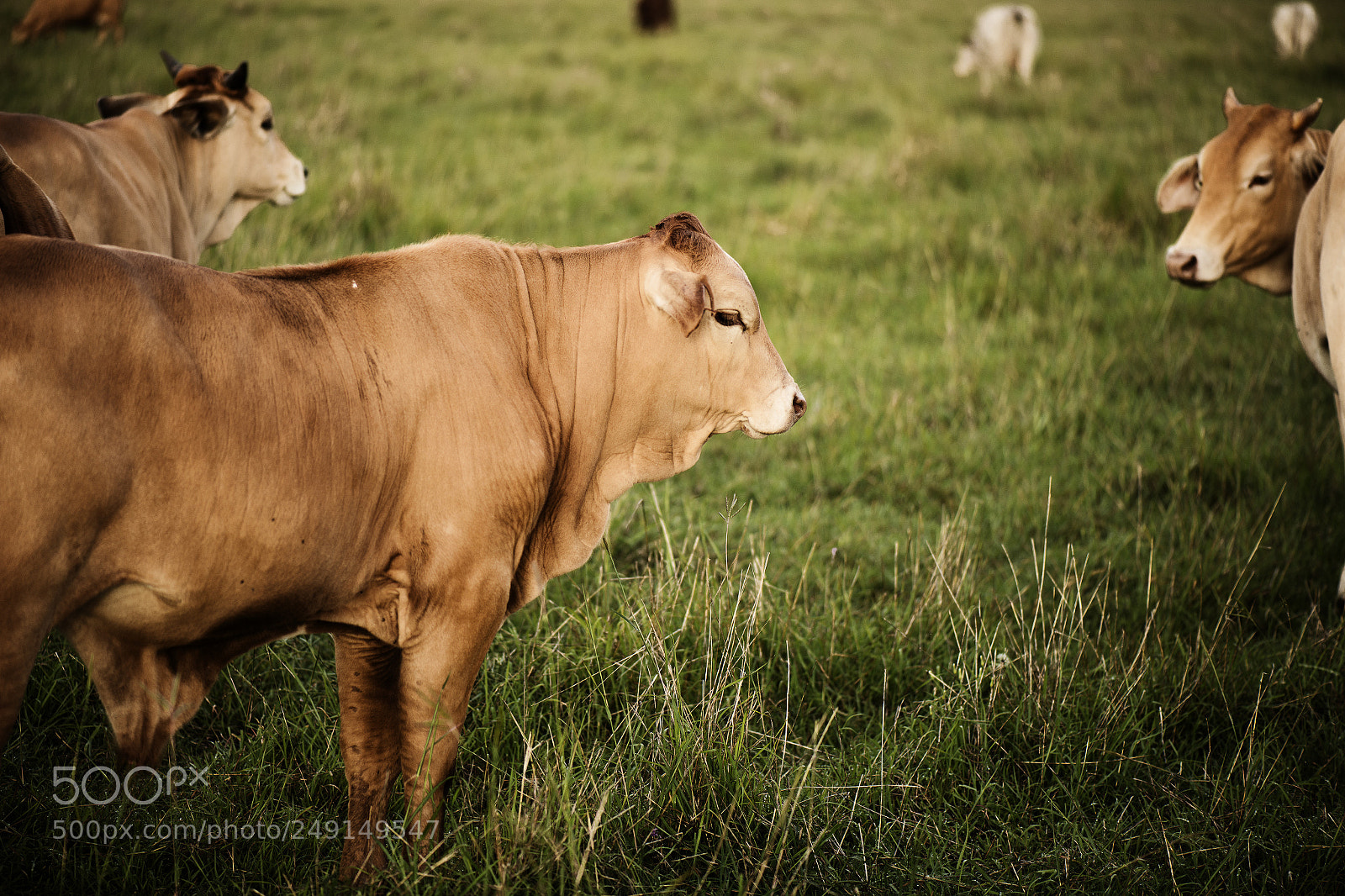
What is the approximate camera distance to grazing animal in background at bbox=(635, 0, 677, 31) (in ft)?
55.0

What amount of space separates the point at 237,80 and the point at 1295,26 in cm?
1871

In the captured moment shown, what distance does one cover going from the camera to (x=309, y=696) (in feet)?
10.4

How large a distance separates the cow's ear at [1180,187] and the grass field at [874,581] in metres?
1.17

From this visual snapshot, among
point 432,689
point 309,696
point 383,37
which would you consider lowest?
point 309,696

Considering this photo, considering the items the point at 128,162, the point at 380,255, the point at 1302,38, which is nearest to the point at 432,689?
the point at 380,255

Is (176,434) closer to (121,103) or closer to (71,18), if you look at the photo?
(121,103)

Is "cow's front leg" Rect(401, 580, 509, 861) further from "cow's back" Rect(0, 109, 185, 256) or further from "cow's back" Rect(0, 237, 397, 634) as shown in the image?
"cow's back" Rect(0, 109, 185, 256)

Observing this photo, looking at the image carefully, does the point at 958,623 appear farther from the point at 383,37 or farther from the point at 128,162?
the point at 383,37

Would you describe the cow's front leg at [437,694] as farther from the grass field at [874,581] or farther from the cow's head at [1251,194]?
the cow's head at [1251,194]

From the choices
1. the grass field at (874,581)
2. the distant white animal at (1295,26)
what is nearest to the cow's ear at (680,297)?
the grass field at (874,581)

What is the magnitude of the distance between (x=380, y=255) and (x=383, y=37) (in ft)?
44.7

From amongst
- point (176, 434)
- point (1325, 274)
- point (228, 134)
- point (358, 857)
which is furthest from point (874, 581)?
point (228, 134)

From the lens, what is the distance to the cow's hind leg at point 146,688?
226cm

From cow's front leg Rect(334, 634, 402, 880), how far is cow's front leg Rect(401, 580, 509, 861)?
0.12m
